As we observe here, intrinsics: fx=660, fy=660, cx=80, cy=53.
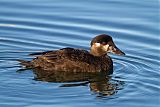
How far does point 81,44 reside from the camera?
15.5 m

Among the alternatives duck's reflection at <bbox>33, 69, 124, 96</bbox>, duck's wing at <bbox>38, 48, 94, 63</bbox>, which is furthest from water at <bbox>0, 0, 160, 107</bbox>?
duck's wing at <bbox>38, 48, 94, 63</bbox>

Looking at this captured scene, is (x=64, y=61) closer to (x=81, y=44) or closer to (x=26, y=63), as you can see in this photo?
(x=26, y=63)

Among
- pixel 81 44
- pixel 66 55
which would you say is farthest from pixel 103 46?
pixel 81 44

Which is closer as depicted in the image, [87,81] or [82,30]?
[87,81]

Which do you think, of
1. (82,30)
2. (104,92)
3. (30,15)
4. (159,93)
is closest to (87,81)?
(104,92)

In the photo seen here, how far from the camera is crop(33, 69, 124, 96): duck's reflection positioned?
40.9 ft

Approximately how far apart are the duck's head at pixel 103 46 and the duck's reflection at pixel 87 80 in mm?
787

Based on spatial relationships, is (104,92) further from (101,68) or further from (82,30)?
(82,30)

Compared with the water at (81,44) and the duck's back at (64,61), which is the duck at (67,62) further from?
the water at (81,44)

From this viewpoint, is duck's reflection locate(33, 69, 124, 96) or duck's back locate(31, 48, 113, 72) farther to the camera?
duck's back locate(31, 48, 113, 72)

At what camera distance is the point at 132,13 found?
17578 millimetres

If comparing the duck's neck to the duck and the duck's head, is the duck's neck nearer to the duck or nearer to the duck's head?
the duck's head

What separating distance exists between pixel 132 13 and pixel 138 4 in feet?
2.94

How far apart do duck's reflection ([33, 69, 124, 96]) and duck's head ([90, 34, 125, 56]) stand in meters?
0.79
